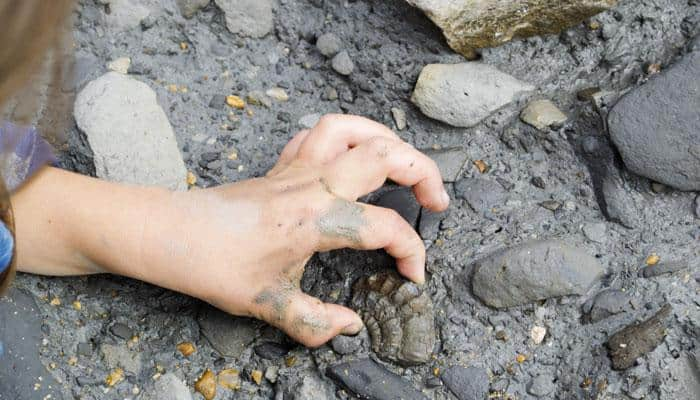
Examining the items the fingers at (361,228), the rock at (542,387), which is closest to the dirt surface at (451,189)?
the rock at (542,387)

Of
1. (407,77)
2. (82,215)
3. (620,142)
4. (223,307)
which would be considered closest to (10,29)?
(82,215)

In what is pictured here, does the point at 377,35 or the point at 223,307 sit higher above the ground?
the point at 377,35

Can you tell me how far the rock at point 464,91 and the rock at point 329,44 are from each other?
0.76 ft

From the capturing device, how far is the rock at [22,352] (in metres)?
1.66

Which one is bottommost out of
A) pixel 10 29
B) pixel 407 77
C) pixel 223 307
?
pixel 223 307

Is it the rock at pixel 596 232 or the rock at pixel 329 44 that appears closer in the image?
the rock at pixel 596 232

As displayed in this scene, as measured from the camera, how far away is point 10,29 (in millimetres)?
1228

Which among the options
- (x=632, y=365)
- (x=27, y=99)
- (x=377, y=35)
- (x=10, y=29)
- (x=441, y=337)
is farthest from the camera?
(x=377, y=35)

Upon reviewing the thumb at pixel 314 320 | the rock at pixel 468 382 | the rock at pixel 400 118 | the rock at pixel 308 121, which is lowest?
the rock at pixel 468 382

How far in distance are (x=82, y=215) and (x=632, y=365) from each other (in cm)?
110

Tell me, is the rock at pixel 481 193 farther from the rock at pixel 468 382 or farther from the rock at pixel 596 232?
the rock at pixel 468 382

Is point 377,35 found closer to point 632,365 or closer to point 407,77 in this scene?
point 407,77

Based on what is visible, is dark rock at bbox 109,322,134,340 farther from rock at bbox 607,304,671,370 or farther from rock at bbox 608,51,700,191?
rock at bbox 608,51,700,191

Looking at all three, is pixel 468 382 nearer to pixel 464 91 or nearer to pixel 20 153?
pixel 464 91
